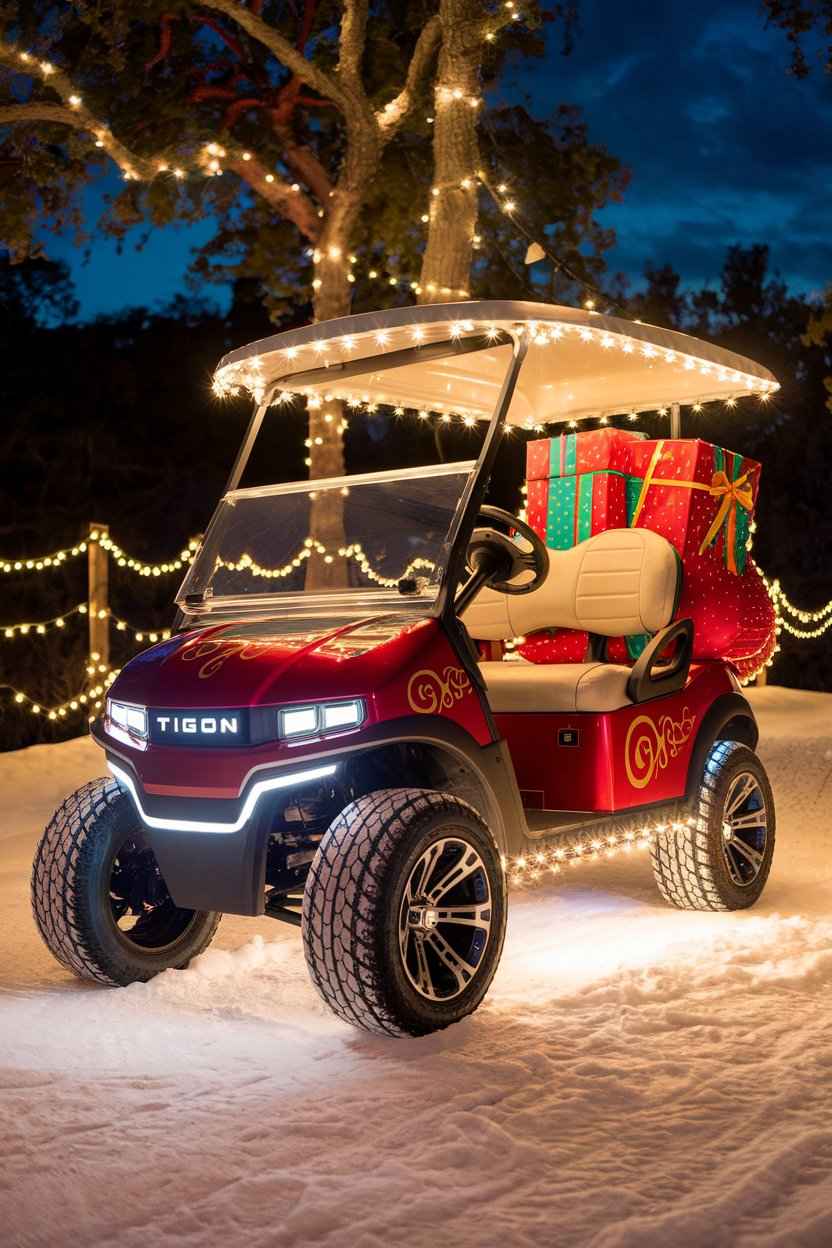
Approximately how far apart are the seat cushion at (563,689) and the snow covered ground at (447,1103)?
785 millimetres

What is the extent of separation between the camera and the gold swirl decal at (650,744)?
4844mm

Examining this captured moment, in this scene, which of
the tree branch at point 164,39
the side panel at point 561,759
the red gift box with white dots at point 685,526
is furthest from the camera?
A: the tree branch at point 164,39

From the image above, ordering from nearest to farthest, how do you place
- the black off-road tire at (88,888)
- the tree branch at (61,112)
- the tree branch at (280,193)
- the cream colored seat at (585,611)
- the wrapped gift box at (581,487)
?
the black off-road tire at (88,888)
the cream colored seat at (585,611)
the wrapped gift box at (581,487)
the tree branch at (61,112)
the tree branch at (280,193)

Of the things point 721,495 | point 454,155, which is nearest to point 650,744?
point 721,495

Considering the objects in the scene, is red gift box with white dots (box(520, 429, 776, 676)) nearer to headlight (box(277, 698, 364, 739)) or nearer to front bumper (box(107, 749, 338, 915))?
headlight (box(277, 698, 364, 739))

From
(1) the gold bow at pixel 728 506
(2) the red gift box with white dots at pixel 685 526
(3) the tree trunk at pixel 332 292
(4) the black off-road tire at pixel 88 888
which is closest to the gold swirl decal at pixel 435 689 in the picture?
(4) the black off-road tire at pixel 88 888

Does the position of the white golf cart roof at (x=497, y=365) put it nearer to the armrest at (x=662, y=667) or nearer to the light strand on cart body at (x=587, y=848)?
the armrest at (x=662, y=667)

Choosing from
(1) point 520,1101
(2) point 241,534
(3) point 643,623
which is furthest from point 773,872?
(1) point 520,1101

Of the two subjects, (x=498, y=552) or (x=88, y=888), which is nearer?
(x=88, y=888)

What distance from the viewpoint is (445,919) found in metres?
3.82

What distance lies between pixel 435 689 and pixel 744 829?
2049 millimetres

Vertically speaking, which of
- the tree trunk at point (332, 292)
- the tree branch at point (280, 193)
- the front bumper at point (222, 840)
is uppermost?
the tree branch at point (280, 193)

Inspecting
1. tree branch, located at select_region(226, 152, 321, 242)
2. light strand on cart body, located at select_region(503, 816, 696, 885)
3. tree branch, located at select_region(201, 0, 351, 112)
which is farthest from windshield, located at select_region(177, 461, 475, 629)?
tree branch, located at select_region(226, 152, 321, 242)

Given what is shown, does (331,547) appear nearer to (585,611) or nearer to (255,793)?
(585,611)
